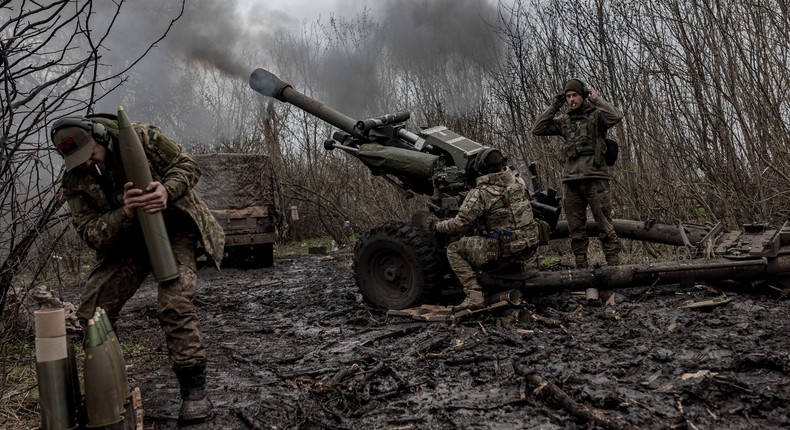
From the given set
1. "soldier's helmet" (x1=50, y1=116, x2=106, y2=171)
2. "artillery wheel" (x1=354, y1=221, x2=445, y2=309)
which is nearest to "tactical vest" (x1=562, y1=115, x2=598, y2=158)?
"artillery wheel" (x1=354, y1=221, x2=445, y2=309)

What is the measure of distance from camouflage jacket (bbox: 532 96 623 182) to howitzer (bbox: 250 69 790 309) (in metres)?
0.47

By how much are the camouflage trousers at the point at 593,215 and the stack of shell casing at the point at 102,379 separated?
15.8 feet

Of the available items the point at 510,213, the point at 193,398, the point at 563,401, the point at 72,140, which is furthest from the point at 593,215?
the point at 72,140

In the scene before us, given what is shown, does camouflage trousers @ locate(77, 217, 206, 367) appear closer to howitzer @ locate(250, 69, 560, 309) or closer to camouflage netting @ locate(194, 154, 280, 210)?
howitzer @ locate(250, 69, 560, 309)

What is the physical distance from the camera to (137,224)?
3.33 meters

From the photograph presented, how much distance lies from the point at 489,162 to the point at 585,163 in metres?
1.53

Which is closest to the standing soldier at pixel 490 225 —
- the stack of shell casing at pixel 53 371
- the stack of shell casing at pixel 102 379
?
the stack of shell casing at pixel 102 379

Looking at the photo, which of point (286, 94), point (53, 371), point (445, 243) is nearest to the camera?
point (53, 371)

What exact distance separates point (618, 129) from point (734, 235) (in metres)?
3.00

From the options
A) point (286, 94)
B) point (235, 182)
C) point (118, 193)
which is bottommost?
point (118, 193)

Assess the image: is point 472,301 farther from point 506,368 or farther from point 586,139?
point 586,139

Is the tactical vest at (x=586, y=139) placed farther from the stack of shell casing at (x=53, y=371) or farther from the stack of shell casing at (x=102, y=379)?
the stack of shell casing at (x=53, y=371)

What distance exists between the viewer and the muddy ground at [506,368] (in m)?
3.10

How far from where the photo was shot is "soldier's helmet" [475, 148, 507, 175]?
534 centimetres
